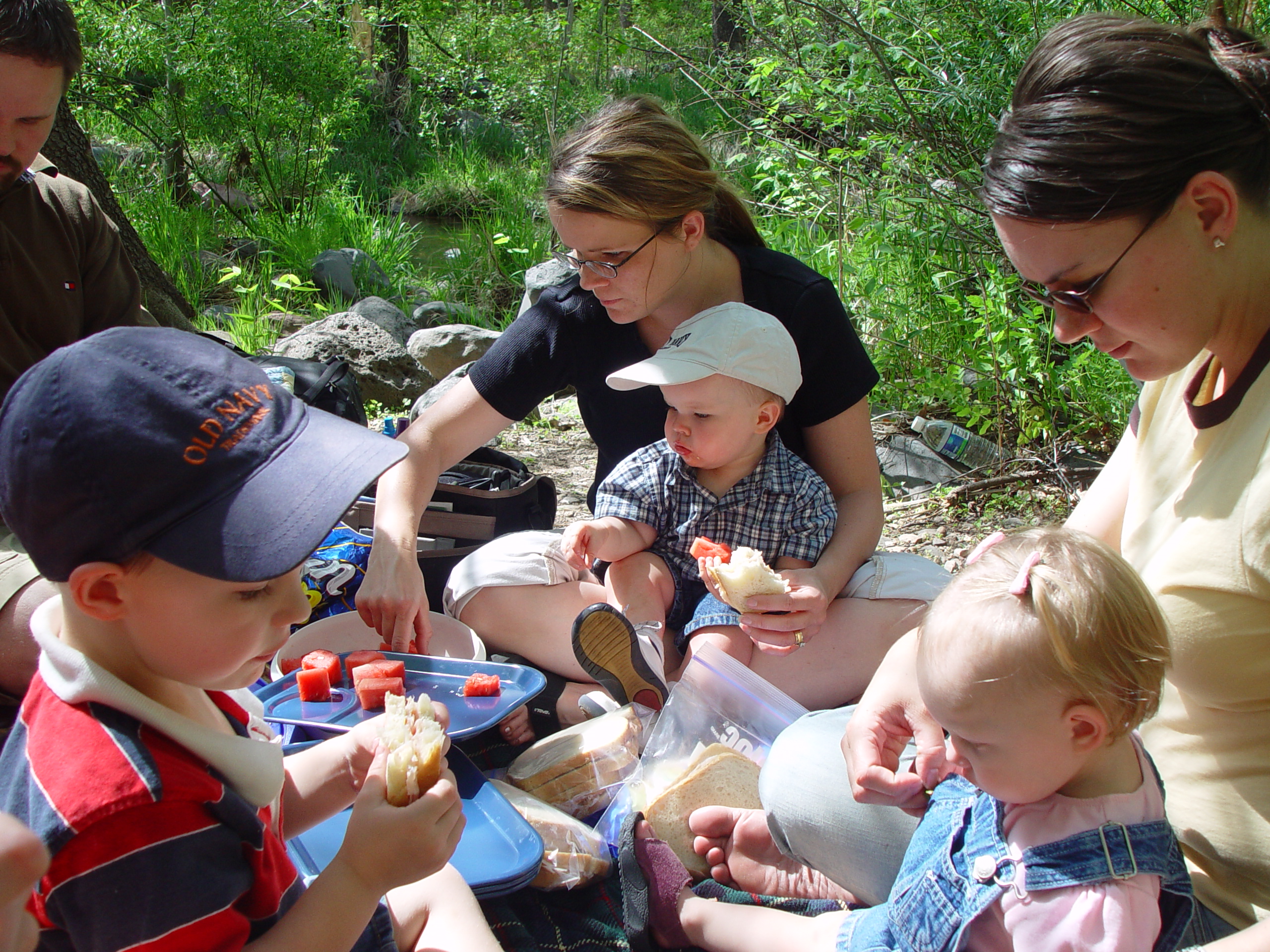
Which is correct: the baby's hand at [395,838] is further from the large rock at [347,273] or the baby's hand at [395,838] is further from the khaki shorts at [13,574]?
the large rock at [347,273]

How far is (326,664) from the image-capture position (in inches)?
91.7

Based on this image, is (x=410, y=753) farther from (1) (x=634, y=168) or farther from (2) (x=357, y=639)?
(1) (x=634, y=168)

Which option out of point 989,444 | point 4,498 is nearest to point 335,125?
point 989,444

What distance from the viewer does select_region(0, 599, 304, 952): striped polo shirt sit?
1.08 metres

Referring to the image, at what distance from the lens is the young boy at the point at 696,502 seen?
2422 mm

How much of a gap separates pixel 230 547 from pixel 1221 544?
1.38 m

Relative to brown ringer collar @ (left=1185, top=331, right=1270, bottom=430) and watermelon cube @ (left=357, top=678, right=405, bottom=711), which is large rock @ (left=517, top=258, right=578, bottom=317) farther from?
brown ringer collar @ (left=1185, top=331, right=1270, bottom=430)

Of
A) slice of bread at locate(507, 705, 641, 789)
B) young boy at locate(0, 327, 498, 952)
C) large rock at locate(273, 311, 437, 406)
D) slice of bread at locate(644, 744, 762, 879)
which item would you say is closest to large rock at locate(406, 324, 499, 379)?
large rock at locate(273, 311, 437, 406)

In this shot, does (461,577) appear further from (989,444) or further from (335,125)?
(335,125)

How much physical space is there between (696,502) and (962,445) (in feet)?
7.29

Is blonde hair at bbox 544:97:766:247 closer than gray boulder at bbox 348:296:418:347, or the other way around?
blonde hair at bbox 544:97:766:247

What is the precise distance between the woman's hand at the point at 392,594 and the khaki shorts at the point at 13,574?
0.72 metres

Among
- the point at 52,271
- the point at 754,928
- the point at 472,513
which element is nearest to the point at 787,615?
the point at 754,928

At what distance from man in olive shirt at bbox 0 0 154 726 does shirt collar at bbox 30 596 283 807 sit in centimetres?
102
